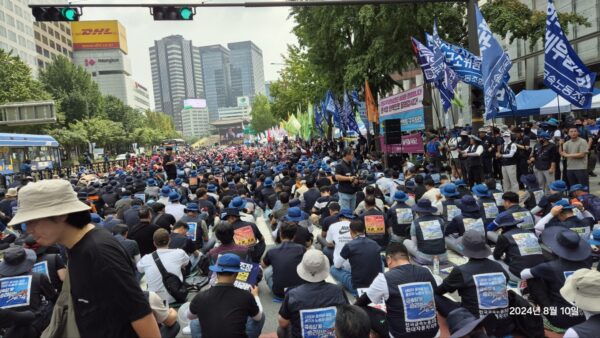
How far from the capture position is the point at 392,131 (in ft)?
53.3

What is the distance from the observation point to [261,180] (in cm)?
1395

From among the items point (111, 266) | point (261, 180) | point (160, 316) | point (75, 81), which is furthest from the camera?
point (75, 81)

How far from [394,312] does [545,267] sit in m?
1.58

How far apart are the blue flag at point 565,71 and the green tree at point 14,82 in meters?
38.7

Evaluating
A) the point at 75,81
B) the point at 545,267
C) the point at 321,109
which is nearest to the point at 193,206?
the point at 545,267

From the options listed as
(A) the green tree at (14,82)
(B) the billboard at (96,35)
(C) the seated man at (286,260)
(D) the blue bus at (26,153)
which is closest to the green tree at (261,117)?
(B) the billboard at (96,35)

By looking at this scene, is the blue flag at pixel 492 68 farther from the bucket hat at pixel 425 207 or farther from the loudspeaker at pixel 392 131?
the loudspeaker at pixel 392 131

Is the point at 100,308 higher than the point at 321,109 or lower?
lower

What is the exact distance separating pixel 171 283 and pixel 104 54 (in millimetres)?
147255

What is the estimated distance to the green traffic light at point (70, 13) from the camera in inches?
397

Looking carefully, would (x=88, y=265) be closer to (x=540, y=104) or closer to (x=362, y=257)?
(x=362, y=257)

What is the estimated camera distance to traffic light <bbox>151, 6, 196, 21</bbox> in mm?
10395

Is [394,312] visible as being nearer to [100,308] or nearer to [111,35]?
[100,308]

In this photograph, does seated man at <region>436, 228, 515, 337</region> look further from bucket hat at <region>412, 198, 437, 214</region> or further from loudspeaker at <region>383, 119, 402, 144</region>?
loudspeaker at <region>383, 119, 402, 144</region>
